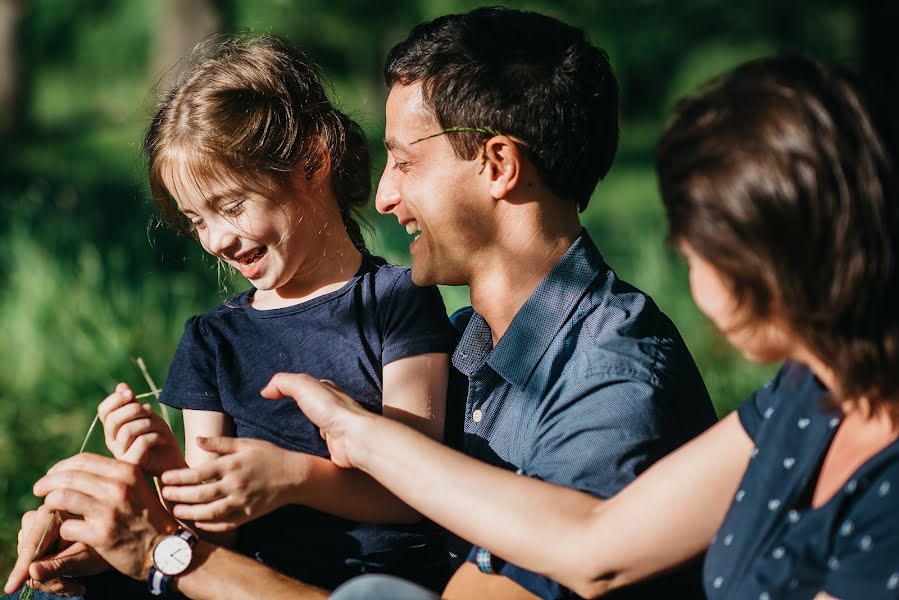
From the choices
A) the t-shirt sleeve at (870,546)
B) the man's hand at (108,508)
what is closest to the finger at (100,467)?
the man's hand at (108,508)

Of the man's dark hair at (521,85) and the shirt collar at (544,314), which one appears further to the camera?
the man's dark hair at (521,85)

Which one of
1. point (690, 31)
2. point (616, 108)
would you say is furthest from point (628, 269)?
point (690, 31)

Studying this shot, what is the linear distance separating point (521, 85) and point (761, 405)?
0.94m

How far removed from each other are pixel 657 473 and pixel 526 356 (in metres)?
0.54

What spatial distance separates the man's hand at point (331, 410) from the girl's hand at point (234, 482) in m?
0.11

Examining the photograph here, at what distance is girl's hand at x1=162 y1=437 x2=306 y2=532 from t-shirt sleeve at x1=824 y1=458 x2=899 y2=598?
1055mm

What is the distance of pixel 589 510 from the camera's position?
1.93 m

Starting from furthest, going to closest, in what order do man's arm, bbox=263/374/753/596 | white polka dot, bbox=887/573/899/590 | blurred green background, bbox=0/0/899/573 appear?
blurred green background, bbox=0/0/899/573, man's arm, bbox=263/374/753/596, white polka dot, bbox=887/573/899/590

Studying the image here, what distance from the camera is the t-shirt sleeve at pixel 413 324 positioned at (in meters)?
2.49

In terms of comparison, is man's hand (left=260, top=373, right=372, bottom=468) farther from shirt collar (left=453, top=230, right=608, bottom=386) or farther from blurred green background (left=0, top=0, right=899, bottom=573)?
blurred green background (left=0, top=0, right=899, bottom=573)

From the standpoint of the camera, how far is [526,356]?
2.38m

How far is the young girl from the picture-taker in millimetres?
2453

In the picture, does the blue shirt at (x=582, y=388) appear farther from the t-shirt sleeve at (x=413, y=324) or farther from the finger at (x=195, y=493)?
the finger at (x=195, y=493)

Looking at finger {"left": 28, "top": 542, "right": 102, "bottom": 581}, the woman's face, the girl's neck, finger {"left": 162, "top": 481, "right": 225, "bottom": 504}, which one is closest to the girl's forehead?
the girl's neck
